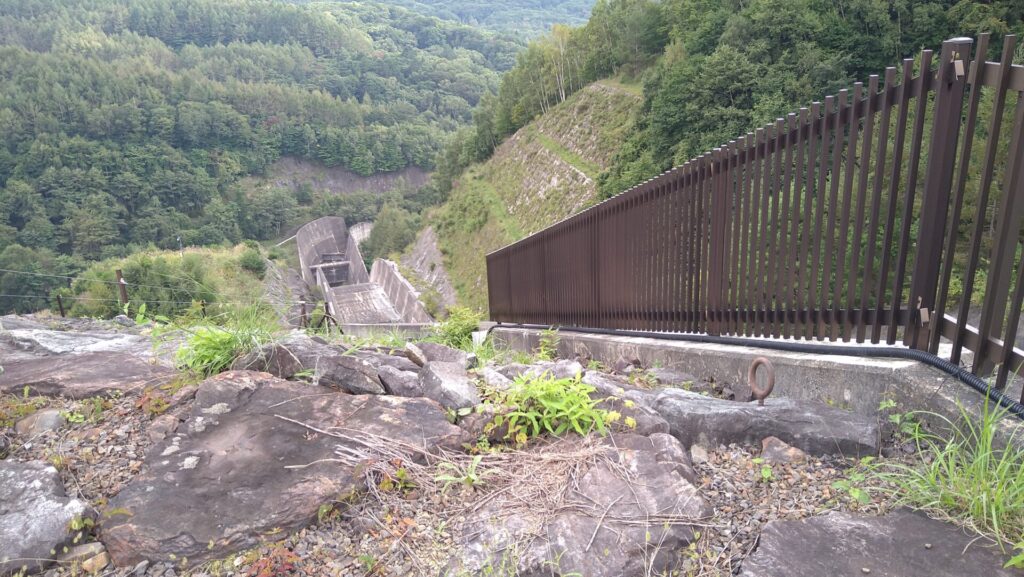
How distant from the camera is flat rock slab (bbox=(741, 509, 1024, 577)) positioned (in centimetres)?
176

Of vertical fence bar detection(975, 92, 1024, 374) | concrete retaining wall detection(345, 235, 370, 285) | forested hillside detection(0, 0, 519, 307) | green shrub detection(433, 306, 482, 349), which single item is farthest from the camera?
forested hillside detection(0, 0, 519, 307)

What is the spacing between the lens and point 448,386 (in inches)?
123

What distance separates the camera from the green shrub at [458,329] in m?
7.82

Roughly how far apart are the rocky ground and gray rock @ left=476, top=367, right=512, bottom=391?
3 cm

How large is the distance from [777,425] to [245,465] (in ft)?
Answer: 8.20

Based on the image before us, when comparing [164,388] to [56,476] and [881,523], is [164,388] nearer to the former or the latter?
[56,476]

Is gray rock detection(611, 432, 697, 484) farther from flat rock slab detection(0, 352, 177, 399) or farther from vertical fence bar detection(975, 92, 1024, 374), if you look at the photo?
flat rock slab detection(0, 352, 177, 399)

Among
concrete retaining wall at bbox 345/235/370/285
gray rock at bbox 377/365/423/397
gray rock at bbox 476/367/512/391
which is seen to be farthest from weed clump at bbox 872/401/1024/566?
concrete retaining wall at bbox 345/235/370/285

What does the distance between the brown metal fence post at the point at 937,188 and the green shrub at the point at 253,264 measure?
51.2 meters

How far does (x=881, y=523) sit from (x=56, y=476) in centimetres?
330

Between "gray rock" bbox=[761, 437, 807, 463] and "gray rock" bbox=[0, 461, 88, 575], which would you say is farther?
"gray rock" bbox=[761, 437, 807, 463]

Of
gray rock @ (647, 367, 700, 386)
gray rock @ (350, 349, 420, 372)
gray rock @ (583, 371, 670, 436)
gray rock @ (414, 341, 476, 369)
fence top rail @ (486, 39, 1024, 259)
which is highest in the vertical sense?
fence top rail @ (486, 39, 1024, 259)

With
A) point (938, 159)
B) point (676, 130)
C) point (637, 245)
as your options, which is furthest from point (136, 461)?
point (676, 130)

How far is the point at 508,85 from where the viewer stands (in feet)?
179
